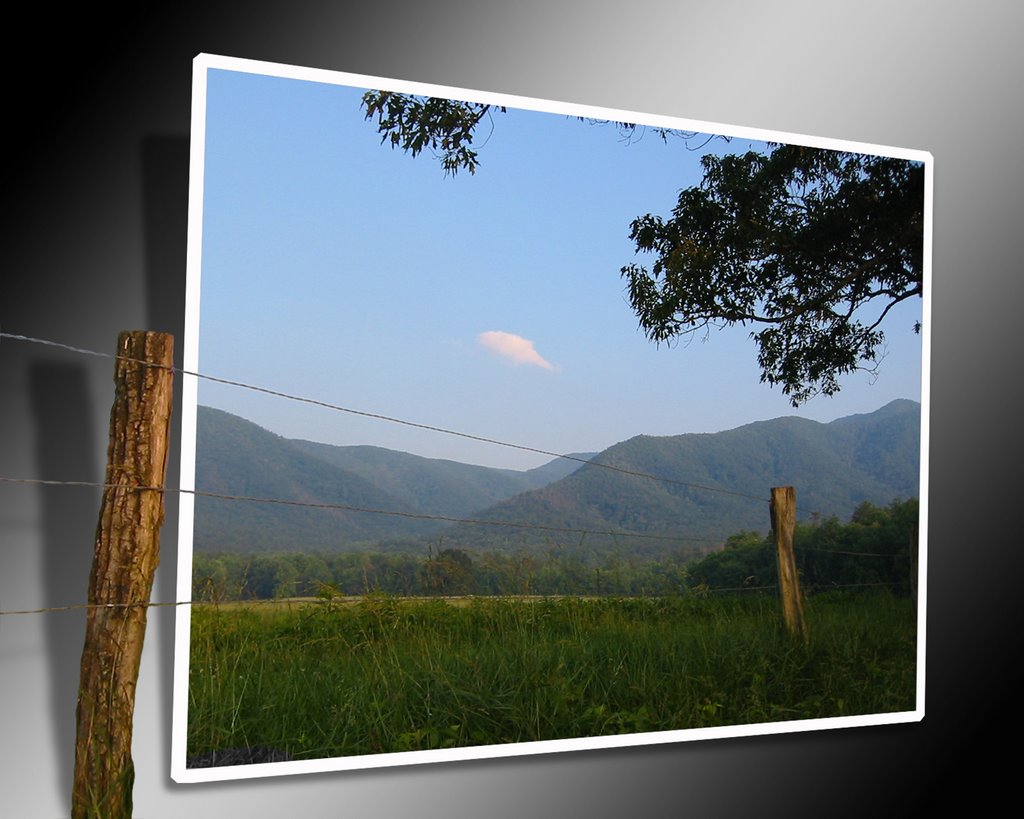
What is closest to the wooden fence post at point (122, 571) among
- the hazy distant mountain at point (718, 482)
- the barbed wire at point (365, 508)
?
the barbed wire at point (365, 508)

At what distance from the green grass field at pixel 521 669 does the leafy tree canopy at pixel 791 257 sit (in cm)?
94

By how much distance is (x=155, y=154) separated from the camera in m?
3.29

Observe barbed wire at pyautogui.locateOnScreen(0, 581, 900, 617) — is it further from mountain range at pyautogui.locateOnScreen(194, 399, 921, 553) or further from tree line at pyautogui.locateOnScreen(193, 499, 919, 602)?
mountain range at pyautogui.locateOnScreen(194, 399, 921, 553)

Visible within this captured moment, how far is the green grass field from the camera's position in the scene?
3232mm

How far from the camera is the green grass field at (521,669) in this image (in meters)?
3.23

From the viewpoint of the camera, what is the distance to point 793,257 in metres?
4.07

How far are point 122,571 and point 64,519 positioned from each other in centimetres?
32

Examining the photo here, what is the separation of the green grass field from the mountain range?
0.22m

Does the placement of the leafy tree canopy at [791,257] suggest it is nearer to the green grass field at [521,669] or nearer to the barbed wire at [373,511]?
the barbed wire at [373,511]

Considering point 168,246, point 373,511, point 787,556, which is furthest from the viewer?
point 787,556

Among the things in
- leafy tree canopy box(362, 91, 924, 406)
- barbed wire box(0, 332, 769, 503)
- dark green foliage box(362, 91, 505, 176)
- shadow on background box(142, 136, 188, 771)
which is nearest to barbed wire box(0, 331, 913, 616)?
barbed wire box(0, 332, 769, 503)

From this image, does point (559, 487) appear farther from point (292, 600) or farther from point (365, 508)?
point (292, 600)

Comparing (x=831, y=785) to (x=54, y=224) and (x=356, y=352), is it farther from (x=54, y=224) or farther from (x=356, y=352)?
(x=54, y=224)

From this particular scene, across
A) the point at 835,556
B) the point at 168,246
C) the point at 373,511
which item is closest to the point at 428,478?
the point at 373,511
